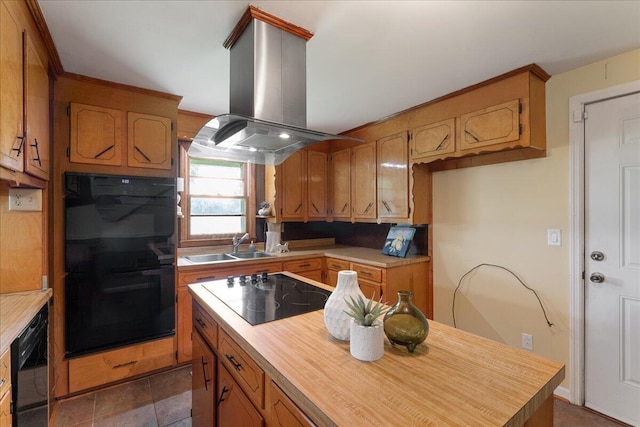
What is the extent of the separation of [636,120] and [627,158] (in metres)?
0.24

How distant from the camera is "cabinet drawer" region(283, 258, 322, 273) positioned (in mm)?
3197

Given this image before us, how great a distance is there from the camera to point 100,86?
2311 mm

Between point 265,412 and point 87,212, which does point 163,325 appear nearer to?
point 87,212

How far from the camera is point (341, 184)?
12.6ft

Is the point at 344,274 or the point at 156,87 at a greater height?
the point at 156,87

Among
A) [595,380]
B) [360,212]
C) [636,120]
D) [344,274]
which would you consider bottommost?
[595,380]

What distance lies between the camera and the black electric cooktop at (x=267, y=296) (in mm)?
1375

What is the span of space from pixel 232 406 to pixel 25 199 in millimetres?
1897

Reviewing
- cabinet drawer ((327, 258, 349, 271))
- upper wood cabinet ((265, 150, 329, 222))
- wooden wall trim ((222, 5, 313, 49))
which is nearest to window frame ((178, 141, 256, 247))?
upper wood cabinet ((265, 150, 329, 222))

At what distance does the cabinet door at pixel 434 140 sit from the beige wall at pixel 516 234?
35cm

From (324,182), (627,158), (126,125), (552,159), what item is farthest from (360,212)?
(126,125)

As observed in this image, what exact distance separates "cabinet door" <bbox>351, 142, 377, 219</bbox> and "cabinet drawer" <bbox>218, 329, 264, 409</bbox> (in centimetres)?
236

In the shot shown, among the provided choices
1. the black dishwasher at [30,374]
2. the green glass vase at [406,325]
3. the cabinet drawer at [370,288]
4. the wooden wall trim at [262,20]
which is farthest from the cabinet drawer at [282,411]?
the cabinet drawer at [370,288]

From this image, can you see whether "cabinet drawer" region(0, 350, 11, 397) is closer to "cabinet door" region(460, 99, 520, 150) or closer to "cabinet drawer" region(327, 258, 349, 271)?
"cabinet drawer" region(327, 258, 349, 271)
